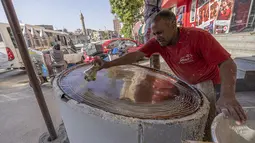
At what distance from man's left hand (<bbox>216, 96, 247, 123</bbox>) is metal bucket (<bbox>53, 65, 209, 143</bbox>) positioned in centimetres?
9

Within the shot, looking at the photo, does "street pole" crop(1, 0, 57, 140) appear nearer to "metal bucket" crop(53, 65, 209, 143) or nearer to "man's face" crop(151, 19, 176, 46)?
"metal bucket" crop(53, 65, 209, 143)

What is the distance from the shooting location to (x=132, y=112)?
862 mm

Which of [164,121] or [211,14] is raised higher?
[211,14]

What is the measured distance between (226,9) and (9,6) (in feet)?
16.9

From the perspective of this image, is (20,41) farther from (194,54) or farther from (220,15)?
(220,15)

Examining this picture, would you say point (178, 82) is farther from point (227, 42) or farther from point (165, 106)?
point (227, 42)

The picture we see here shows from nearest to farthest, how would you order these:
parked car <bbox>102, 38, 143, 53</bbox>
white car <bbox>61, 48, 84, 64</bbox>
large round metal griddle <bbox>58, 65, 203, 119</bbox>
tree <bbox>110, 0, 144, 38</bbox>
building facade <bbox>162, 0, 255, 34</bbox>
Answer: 1. large round metal griddle <bbox>58, 65, 203, 119</bbox>
2. building facade <bbox>162, 0, 255, 34</bbox>
3. white car <bbox>61, 48, 84, 64</bbox>
4. parked car <bbox>102, 38, 143, 53</bbox>
5. tree <bbox>110, 0, 144, 38</bbox>

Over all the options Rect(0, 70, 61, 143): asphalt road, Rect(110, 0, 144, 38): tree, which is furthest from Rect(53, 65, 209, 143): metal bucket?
Rect(110, 0, 144, 38): tree

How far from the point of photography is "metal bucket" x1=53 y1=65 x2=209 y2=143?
0.75 m

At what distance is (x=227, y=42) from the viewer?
13.3ft

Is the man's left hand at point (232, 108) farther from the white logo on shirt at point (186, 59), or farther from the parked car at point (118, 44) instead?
the parked car at point (118, 44)

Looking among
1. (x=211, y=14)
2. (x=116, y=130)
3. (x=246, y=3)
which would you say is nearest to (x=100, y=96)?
(x=116, y=130)

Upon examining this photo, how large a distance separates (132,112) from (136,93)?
0.33m

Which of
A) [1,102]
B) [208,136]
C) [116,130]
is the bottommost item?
[1,102]
